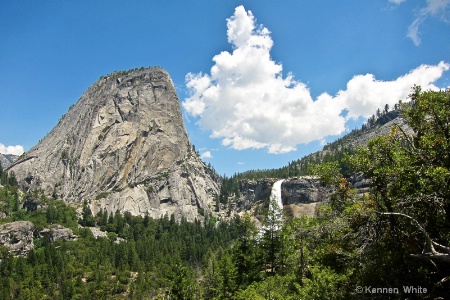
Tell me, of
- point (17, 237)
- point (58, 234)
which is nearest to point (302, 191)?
point (58, 234)

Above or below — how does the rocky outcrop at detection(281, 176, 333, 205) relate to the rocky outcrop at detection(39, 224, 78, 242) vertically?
above

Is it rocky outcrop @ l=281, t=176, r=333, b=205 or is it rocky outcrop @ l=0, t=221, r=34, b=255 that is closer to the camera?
rocky outcrop @ l=0, t=221, r=34, b=255

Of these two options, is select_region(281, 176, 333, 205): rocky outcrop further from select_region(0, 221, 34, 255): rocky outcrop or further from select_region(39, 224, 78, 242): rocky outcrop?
select_region(0, 221, 34, 255): rocky outcrop

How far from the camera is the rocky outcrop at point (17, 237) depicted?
489 ft

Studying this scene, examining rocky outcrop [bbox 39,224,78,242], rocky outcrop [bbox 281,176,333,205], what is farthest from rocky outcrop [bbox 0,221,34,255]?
rocky outcrop [bbox 281,176,333,205]

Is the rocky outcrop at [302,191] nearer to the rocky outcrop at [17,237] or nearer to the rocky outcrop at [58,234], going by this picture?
the rocky outcrop at [58,234]

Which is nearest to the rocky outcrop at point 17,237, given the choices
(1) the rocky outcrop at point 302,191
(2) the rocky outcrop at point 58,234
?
(2) the rocky outcrop at point 58,234

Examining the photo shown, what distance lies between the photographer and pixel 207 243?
162625mm

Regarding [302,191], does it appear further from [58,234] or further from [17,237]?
[17,237]

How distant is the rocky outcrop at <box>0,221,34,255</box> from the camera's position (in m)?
149

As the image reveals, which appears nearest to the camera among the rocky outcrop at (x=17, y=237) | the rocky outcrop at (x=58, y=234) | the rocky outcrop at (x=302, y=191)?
the rocky outcrop at (x=17, y=237)

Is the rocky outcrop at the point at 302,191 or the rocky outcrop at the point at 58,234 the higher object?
the rocky outcrop at the point at 302,191

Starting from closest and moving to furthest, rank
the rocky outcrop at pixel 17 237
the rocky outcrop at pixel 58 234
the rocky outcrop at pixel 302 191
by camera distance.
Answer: the rocky outcrop at pixel 17 237 < the rocky outcrop at pixel 58 234 < the rocky outcrop at pixel 302 191

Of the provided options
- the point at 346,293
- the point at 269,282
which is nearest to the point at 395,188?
the point at 346,293
